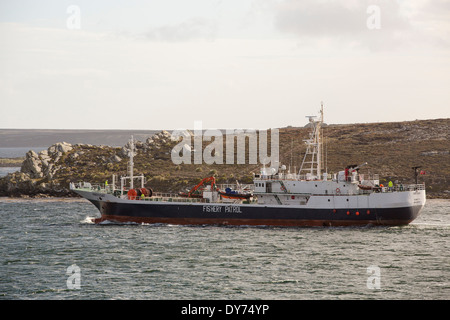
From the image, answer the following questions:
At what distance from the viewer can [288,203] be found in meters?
66.5

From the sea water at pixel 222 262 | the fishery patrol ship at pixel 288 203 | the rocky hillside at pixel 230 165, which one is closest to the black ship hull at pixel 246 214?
the fishery patrol ship at pixel 288 203

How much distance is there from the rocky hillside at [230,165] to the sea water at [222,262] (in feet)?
153

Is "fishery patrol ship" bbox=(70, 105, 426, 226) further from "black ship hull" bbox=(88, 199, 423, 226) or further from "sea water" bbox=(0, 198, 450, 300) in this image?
"sea water" bbox=(0, 198, 450, 300)

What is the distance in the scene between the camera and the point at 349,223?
6425cm

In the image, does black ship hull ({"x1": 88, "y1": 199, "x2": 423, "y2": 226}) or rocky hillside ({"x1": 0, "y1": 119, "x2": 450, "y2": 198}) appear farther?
rocky hillside ({"x1": 0, "y1": 119, "x2": 450, "y2": 198})

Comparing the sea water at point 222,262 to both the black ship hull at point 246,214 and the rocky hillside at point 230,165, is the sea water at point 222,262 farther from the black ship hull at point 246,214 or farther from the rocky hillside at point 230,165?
the rocky hillside at point 230,165

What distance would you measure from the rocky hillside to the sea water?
153 feet

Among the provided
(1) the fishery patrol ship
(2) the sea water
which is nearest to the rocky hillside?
(1) the fishery patrol ship

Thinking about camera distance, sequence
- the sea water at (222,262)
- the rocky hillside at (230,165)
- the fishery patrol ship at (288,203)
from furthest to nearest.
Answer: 1. the rocky hillside at (230,165)
2. the fishery patrol ship at (288,203)
3. the sea water at (222,262)

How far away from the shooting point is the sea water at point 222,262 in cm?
3869

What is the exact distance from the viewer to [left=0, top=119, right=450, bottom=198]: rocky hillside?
114 metres

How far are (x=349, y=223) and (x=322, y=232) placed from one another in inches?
176

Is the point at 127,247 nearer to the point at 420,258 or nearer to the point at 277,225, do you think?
the point at 277,225
